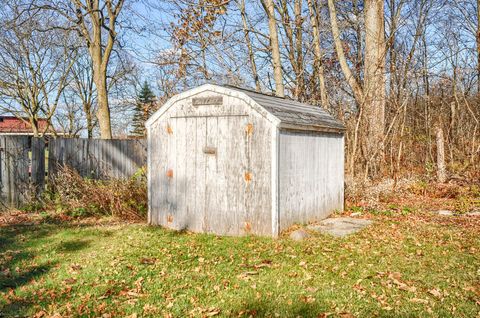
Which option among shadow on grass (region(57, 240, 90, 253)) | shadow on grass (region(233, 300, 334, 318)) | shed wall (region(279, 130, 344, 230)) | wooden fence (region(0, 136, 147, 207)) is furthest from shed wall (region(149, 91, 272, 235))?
wooden fence (region(0, 136, 147, 207))

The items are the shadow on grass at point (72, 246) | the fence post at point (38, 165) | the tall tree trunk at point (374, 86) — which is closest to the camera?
the shadow on grass at point (72, 246)

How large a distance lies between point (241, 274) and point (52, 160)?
758 centimetres

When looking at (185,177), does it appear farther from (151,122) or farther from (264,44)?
(264,44)

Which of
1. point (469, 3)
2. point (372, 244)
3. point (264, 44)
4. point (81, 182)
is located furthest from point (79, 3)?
point (469, 3)

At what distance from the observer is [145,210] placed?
920 centimetres

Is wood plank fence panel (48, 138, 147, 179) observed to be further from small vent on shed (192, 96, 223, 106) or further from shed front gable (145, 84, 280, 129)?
small vent on shed (192, 96, 223, 106)

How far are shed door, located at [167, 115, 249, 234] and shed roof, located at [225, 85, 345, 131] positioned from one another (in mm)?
526

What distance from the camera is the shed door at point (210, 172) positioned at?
7199 millimetres

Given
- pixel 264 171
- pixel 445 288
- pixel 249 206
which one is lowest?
pixel 445 288

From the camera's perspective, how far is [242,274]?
5.23 metres

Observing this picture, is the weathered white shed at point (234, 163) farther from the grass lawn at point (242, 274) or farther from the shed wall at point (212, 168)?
the grass lawn at point (242, 274)

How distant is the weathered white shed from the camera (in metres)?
6.98

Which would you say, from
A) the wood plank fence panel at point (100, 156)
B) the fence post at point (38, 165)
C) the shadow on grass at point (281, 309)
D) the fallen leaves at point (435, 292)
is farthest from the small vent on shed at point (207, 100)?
the fence post at point (38, 165)

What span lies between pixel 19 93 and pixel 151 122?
55.6 feet
